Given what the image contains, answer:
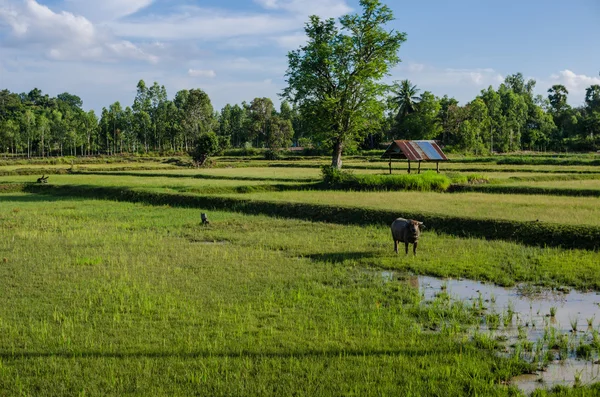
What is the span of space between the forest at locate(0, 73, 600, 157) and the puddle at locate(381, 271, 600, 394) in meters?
49.6

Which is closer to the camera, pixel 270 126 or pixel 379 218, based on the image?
pixel 379 218

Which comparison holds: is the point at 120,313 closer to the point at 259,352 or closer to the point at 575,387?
the point at 259,352

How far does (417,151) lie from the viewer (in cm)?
3153

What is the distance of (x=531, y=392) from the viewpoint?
17.0ft

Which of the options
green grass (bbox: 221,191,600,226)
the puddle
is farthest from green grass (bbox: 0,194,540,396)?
green grass (bbox: 221,191,600,226)

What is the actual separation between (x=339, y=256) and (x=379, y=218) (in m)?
5.00

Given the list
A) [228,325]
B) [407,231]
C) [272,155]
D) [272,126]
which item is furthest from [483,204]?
[272,126]

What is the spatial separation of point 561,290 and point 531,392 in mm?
4175

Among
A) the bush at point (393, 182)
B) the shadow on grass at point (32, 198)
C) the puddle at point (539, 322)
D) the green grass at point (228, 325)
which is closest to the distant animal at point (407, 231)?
the green grass at point (228, 325)

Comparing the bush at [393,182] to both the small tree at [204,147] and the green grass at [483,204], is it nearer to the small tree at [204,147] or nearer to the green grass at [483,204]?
the green grass at [483,204]

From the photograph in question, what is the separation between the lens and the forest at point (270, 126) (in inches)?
2539

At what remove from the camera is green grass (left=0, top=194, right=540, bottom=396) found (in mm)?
5426

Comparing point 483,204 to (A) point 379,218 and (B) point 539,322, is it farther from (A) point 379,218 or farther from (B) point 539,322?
(B) point 539,322

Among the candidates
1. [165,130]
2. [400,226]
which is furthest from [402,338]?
[165,130]
